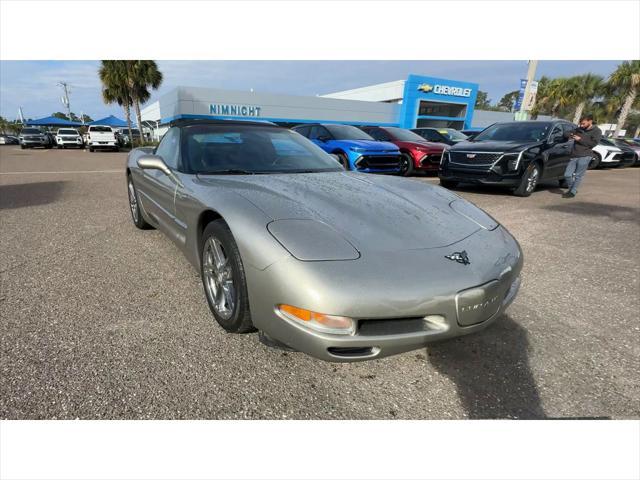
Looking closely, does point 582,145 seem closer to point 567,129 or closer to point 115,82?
point 567,129

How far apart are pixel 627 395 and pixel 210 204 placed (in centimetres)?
246

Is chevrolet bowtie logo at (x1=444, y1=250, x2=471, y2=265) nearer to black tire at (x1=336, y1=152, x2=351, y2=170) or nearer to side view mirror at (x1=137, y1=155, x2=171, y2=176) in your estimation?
side view mirror at (x1=137, y1=155, x2=171, y2=176)

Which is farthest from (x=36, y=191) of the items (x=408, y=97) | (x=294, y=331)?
(x=408, y=97)

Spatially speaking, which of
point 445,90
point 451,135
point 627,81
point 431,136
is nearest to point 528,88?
point 451,135

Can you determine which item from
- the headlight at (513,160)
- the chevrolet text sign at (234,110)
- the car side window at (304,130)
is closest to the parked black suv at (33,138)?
the chevrolet text sign at (234,110)

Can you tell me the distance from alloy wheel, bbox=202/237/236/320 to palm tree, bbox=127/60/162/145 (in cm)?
2736

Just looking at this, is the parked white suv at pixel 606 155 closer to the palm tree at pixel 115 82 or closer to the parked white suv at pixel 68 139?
the palm tree at pixel 115 82

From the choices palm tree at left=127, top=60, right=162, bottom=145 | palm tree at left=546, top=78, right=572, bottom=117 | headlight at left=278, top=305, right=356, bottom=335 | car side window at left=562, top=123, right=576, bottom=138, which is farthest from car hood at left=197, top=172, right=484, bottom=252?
palm tree at left=546, top=78, right=572, bottom=117

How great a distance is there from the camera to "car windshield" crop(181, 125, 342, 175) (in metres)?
2.72

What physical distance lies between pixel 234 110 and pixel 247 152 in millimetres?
26527

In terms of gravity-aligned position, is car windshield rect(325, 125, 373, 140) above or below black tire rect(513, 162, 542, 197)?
above

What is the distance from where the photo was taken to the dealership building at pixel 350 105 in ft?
86.0

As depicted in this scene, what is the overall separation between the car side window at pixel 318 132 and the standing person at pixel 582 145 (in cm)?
520

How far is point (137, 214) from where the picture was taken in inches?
166
